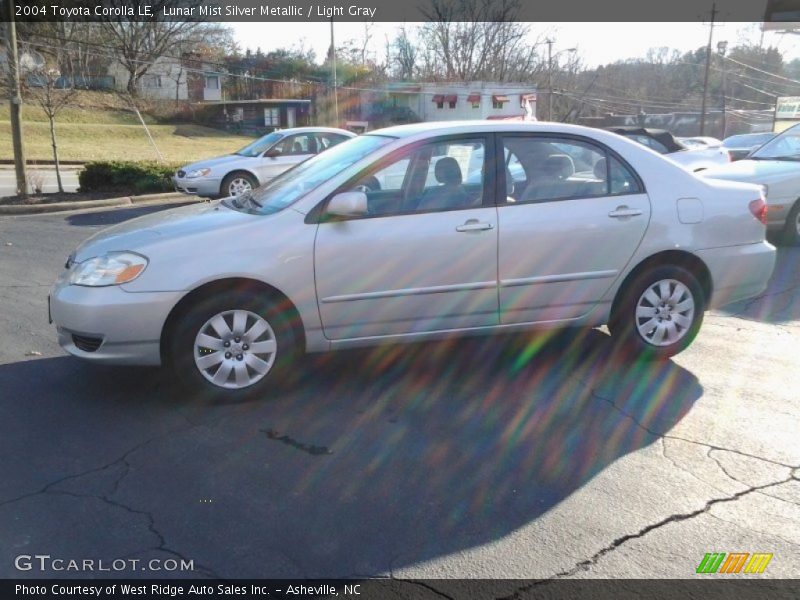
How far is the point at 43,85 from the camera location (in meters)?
14.7

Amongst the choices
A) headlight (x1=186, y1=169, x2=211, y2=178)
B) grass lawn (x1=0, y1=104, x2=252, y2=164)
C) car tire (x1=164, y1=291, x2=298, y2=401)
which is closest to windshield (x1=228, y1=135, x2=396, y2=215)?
car tire (x1=164, y1=291, x2=298, y2=401)

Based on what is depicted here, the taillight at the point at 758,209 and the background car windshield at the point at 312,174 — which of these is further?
the taillight at the point at 758,209

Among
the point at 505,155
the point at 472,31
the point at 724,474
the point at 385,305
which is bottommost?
the point at 724,474

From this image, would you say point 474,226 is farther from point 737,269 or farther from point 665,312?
point 737,269

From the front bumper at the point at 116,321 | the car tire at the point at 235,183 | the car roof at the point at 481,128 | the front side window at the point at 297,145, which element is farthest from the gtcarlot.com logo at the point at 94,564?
the front side window at the point at 297,145

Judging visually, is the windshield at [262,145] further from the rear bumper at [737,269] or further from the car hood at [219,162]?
the rear bumper at [737,269]

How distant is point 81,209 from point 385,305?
1077 centimetres

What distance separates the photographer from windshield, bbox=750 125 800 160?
9.91 meters

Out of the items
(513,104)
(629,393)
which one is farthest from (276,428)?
(513,104)

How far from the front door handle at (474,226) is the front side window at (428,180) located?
5.0 inches

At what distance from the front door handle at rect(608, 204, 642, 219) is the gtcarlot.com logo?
3.47 meters

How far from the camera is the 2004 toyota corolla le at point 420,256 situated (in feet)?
13.5

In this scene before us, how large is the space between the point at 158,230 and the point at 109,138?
46.2m

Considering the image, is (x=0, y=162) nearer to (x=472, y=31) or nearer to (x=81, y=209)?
(x=81, y=209)
